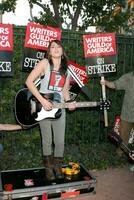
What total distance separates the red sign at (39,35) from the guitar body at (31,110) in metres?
0.95

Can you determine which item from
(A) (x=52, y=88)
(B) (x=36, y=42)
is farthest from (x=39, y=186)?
(B) (x=36, y=42)

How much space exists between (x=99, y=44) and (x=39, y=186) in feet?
8.68

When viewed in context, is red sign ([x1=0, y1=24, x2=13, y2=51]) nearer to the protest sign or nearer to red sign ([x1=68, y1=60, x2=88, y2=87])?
the protest sign

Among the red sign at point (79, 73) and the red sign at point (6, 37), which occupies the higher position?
the red sign at point (6, 37)

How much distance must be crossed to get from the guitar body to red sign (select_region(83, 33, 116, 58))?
1.45m

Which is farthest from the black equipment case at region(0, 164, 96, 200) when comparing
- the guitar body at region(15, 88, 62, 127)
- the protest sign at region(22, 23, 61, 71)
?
the protest sign at region(22, 23, 61, 71)

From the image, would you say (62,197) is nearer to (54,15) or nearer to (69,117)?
(69,117)

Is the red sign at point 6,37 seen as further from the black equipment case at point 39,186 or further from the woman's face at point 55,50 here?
the black equipment case at point 39,186

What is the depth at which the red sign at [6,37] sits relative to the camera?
193 inches

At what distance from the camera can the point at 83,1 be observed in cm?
882

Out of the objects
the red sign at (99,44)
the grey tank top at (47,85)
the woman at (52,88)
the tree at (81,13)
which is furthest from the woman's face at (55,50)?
the tree at (81,13)

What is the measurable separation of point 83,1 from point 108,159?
4899mm

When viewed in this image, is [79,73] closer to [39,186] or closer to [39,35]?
[39,35]

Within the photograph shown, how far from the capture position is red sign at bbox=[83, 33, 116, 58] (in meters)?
5.48
